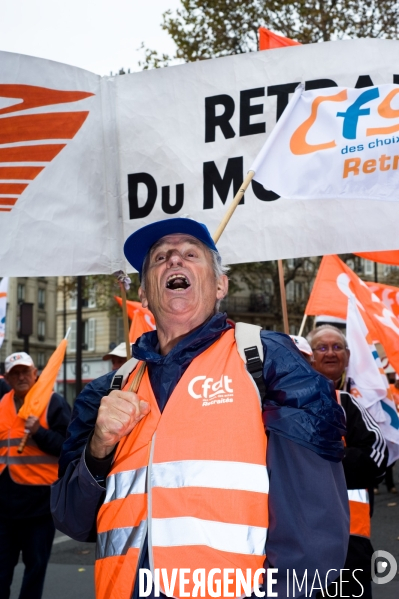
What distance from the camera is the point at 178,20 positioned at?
22.7m

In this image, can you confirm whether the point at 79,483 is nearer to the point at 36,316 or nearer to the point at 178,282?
the point at 178,282

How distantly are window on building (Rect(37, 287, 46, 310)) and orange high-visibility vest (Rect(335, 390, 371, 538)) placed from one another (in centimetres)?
5185

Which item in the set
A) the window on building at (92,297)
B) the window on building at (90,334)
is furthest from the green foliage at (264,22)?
the window on building at (90,334)

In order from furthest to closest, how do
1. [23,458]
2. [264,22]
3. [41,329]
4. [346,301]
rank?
[41,329] < [264,22] < [346,301] < [23,458]

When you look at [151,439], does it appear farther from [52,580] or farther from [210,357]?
[52,580]

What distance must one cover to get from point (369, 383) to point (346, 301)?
186 cm

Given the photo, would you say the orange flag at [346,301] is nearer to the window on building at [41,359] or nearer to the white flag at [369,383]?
the white flag at [369,383]

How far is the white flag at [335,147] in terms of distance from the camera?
397 cm

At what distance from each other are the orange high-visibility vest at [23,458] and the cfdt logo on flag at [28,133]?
2.56 meters

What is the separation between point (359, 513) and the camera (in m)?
4.41

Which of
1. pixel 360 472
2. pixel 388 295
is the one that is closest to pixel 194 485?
pixel 360 472

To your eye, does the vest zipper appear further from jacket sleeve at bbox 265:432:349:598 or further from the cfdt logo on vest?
jacket sleeve at bbox 265:432:349:598

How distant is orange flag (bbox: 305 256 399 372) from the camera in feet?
23.4

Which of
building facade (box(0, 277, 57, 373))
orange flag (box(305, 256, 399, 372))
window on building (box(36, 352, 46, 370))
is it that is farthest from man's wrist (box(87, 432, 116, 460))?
window on building (box(36, 352, 46, 370))
